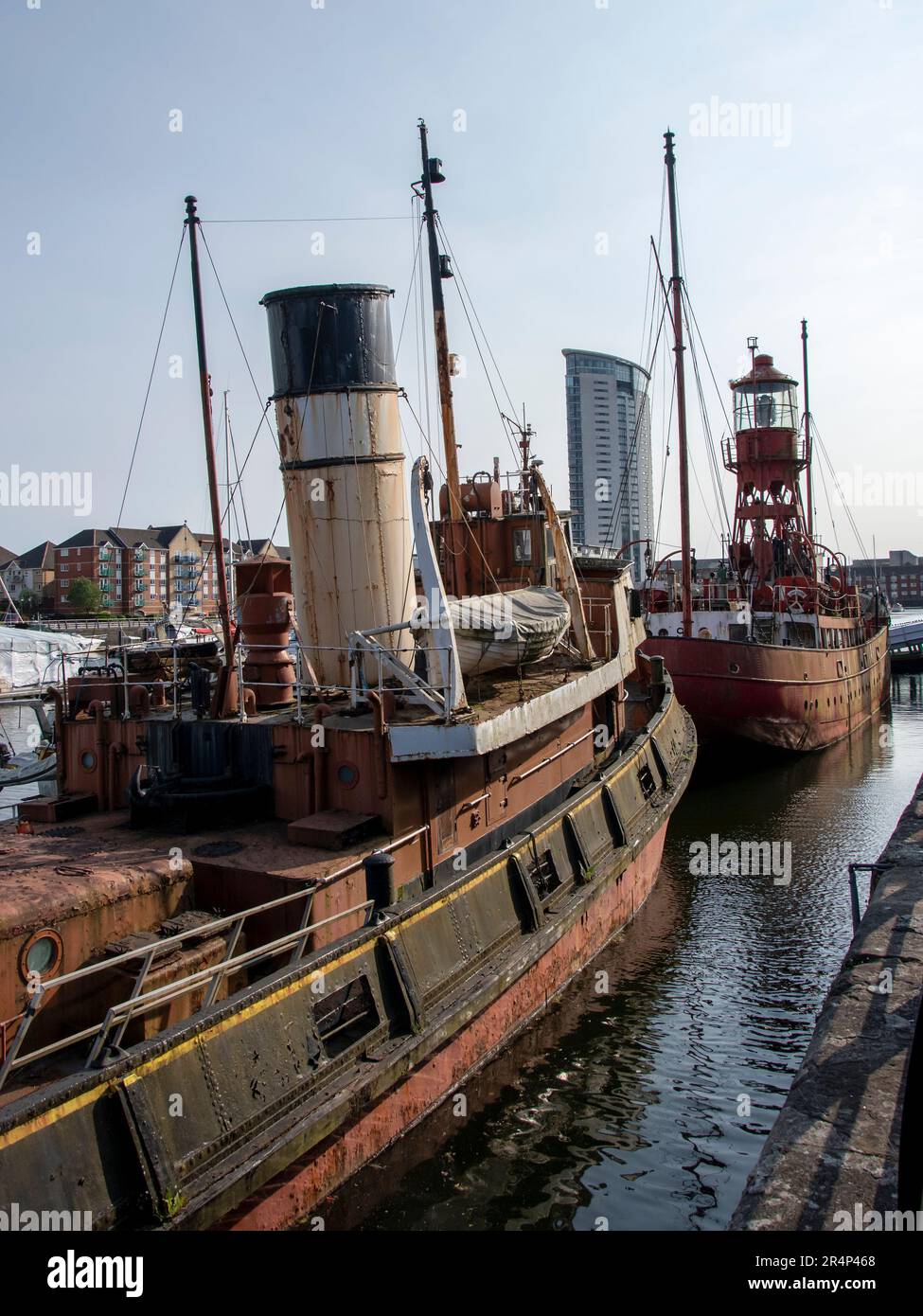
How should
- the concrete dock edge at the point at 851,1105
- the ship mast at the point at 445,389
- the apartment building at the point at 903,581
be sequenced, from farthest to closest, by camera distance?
the apartment building at the point at 903,581
the ship mast at the point at 445,389
the concrete dock edge at the point at 851,1105

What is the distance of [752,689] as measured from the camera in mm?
28047

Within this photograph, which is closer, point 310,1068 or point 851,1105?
point 851,1105

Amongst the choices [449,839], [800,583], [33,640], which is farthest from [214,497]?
[33,640]

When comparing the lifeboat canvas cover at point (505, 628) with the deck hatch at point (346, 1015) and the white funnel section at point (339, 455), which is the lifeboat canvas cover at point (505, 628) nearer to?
the white funnel section at point (339, 455)

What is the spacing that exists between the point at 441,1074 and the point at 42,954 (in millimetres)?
3729

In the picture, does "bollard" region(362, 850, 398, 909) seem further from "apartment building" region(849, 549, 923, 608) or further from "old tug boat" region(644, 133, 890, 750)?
"apartment building" region(849, 549, 923, 608)

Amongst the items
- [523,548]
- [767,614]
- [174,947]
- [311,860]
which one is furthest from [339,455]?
[767,614]

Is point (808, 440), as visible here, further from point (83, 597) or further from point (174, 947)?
point (83, 597)

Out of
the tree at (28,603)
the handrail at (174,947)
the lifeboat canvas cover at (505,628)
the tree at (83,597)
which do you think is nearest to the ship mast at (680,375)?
the lifeboat canvas cover at (505,628)

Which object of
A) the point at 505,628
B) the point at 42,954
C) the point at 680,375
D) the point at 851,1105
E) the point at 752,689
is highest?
the point at 680,375

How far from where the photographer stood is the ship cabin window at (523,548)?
57.1ft

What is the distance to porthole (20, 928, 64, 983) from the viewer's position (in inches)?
284

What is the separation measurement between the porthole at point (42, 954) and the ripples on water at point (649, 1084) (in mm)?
2813

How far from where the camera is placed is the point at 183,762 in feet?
35.9
